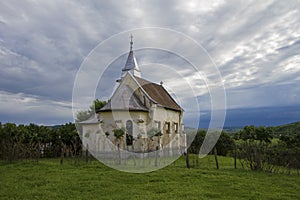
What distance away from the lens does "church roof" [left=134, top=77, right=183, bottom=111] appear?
28.8 metres

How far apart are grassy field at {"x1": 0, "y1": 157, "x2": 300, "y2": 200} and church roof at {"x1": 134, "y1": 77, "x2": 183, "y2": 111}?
1655 cm

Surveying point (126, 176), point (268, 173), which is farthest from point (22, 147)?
point (268, 173)

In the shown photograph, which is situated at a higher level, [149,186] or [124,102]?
[124,102]

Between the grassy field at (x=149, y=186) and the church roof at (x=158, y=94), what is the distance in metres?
16.6

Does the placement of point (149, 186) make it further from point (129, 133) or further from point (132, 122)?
point (132, 122)

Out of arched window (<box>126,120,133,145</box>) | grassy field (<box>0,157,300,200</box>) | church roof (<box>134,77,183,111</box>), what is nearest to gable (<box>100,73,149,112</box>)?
church roof (<box>134,77,183,111</box>)

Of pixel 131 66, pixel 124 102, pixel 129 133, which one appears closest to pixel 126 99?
pixel 124 102

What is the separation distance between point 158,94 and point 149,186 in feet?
71.6

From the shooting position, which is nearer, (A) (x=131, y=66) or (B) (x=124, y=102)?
(B) (x=124, y=102)

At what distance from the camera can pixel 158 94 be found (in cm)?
3119

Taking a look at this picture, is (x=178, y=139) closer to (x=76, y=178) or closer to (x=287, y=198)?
(x=76, y=178)

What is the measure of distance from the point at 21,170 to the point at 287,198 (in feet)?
39.8

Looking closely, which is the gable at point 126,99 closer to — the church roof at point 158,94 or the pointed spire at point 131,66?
the church roof at point 158,94

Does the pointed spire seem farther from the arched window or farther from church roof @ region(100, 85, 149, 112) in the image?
the arched window
